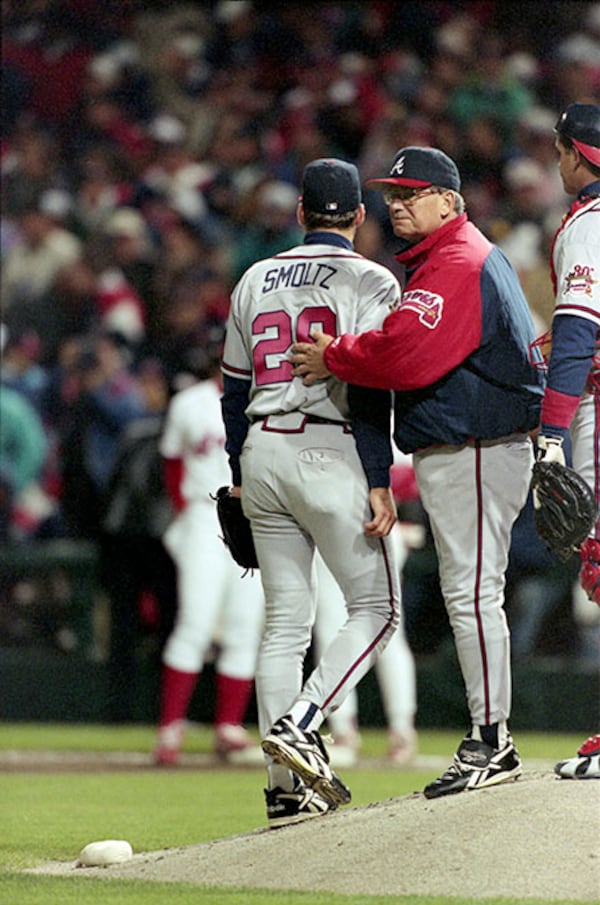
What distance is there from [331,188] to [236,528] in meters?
1.07

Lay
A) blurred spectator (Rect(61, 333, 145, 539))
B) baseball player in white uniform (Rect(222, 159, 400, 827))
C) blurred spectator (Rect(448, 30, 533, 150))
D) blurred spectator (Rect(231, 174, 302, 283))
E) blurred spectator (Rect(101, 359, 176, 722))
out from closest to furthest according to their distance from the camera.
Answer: baseball player in white uniform (Rect(222, 159, 400, 827))
blurred spectator (Rect(101, 359, 176, 722))
blurred spectator (Rect(61, 333, 145, 539))
blurred spectator (Rect(231, 174, 302, 283))
blurred spectator (Rect(448, 30, 533, 150))

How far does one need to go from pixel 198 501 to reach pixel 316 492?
3588 mm

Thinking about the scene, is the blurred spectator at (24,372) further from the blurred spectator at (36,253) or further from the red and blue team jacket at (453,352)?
the red and blue team jacket at (453,352)

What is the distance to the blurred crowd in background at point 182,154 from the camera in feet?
36.8

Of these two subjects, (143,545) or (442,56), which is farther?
(442,56)

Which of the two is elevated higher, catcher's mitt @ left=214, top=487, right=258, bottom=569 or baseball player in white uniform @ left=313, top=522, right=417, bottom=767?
catcher's mitt @ left=214, top=487, right=258, bottom=569

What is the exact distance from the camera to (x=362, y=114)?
12727 millimetres

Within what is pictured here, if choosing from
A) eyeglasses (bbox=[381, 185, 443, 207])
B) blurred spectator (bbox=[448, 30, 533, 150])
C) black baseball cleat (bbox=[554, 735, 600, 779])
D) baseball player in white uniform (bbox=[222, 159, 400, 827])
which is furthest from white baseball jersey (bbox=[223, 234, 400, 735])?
blurred spectator (bbox=[448, 30, 533, 150])

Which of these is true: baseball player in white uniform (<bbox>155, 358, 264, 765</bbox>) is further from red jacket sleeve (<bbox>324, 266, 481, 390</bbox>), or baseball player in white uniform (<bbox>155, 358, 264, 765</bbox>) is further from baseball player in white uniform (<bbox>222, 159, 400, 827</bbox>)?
red jacket sleeve (<bbox>324, 266, 481, 390</bbox>)

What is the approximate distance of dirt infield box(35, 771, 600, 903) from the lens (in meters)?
3.94

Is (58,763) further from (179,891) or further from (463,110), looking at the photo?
(463,110)

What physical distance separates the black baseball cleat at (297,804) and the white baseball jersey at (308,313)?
3.56 ft

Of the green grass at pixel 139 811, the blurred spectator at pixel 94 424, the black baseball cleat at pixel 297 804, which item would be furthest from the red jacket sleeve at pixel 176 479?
the black baseball cleat at pixel 297 804

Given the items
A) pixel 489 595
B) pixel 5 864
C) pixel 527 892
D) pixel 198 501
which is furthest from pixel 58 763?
pixel 527 892
